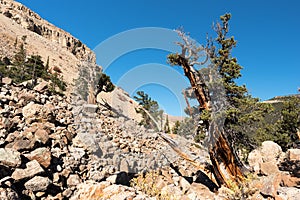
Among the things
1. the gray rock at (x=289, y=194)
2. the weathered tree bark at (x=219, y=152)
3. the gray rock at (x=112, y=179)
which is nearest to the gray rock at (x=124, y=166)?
the gray rock at (x=112, y=179)

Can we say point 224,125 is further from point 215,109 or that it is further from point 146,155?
point 146,155

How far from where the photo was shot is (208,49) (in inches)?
381

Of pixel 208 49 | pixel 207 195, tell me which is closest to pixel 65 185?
pixel 207 195

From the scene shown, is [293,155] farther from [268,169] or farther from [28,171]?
[28,171]

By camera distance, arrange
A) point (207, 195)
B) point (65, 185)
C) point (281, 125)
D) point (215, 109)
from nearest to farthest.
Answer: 1. point (65, 185)
2. point (207, 195)
3. point (215, 109)
4. point (281, 125)

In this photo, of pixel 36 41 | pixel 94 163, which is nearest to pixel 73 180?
pixel 94 163

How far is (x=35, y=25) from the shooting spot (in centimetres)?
8350

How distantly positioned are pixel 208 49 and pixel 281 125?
15.9 meters

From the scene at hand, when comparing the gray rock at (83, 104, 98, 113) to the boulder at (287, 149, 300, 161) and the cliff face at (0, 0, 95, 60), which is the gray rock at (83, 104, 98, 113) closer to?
the boulder at (287, 149, 300, 161)

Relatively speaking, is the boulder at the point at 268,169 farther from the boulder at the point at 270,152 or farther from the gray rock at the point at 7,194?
the gray rock at the point at 7,194

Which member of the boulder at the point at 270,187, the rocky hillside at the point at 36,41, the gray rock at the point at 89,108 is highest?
the rocky hillside at the point at 36,41

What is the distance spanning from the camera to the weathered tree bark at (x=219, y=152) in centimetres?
892

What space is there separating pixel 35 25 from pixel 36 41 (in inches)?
958

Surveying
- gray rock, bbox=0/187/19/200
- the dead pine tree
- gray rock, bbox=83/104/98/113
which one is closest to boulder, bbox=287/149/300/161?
the dead pine tree
